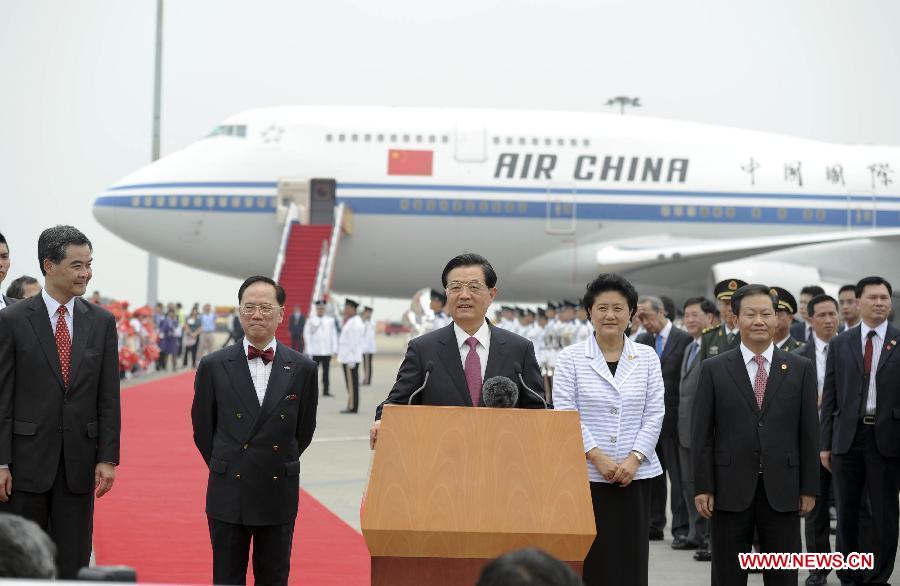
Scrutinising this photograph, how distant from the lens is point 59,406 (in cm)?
423

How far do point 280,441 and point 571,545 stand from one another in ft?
4.80

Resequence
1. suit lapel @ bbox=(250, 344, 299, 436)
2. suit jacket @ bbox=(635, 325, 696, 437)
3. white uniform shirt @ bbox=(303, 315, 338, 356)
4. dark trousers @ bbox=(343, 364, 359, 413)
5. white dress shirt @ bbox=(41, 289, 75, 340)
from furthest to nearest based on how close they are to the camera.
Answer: white uniform shirt @ bbox=(303, 315, 338, 356) → dark trousers @ bbox=(343, 364, 359, 413) → suit jacket @ bbox=(635, 325, 696, 437) → white dress shirt @ bbox=(41, 289, 75, 340) → suit lapel @ bbox=(250, 344, 299, 436)

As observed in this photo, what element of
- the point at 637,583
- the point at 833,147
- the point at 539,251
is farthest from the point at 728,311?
the point at 833,147

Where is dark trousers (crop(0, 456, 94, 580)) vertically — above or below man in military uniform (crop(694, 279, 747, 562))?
below

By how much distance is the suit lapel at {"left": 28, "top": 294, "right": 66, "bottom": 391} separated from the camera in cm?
423

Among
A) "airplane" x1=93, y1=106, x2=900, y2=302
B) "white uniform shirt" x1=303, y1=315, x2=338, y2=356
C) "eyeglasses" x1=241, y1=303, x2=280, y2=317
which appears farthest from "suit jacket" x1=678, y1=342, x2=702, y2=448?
"airplane" x1=93, y1=106, x2=900, y2=302

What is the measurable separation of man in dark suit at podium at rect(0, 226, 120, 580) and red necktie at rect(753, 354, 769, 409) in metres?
2.66

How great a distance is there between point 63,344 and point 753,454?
2.85m

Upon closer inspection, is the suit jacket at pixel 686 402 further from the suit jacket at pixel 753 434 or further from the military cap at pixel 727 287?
the suit jacket at pixel 753 434

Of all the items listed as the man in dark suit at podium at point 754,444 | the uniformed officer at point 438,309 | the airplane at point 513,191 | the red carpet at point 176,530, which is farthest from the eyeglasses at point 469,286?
the airplane at point 513,191

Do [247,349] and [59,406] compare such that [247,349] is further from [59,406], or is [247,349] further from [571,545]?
[571,545]

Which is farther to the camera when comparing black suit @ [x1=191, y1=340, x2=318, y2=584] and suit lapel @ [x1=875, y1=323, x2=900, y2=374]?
suit lapel @ [x1=875, y1=323, x2=900, y2=374]

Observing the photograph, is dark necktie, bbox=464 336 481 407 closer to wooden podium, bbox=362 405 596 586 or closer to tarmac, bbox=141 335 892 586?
wooden podium, bbox=362 405 596 586

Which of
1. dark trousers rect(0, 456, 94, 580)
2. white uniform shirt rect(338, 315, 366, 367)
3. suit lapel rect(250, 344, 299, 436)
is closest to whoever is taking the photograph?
suit lapel rect(250, 344, 299, 436)
